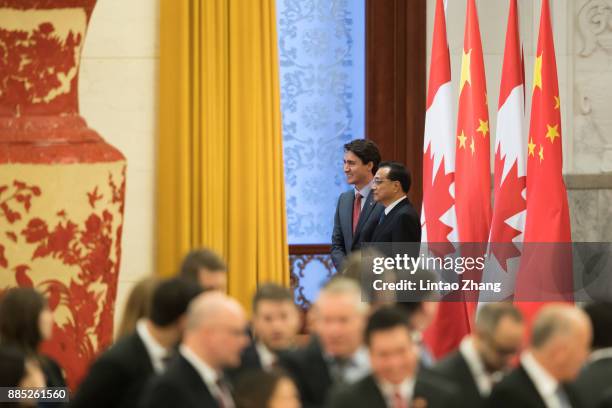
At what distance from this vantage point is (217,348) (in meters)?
4.34

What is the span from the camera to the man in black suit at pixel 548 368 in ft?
14.5

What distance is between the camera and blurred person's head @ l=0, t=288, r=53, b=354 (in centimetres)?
525

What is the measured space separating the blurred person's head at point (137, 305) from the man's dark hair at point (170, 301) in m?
0.40

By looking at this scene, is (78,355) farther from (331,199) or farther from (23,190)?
(331,199)

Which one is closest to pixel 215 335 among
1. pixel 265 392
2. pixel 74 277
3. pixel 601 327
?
pixel 265 392

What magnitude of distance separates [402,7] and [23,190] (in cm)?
366

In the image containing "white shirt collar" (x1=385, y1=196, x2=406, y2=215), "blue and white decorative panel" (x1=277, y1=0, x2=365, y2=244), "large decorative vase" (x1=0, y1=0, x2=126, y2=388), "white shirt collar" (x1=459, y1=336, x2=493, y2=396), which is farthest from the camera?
"blue and white decorative panel" (x1=277, y1=0, x2=365, y2=244)

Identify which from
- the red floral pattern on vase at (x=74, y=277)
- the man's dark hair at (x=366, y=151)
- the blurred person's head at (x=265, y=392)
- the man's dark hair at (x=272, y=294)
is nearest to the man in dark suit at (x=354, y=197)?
the man's dark hair at (x=366, y=151)

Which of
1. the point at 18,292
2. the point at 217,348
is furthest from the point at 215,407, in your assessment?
the point at 18,292

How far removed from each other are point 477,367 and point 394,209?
3.85 m

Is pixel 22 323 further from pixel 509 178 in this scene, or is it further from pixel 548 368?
pixel 509 178

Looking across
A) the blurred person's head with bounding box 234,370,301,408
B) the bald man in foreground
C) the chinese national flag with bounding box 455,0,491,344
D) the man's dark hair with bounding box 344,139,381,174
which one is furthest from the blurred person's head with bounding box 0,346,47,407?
the man's dark hair with bounding box 344,139,381,174

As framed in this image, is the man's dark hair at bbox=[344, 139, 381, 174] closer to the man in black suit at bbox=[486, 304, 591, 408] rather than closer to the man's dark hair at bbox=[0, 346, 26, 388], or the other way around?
the man in black suit at bbox=[486, 304, 591, 408]

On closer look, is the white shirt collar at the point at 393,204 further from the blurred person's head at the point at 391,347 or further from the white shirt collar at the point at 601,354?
the blurred person's head at the point at 391,347
